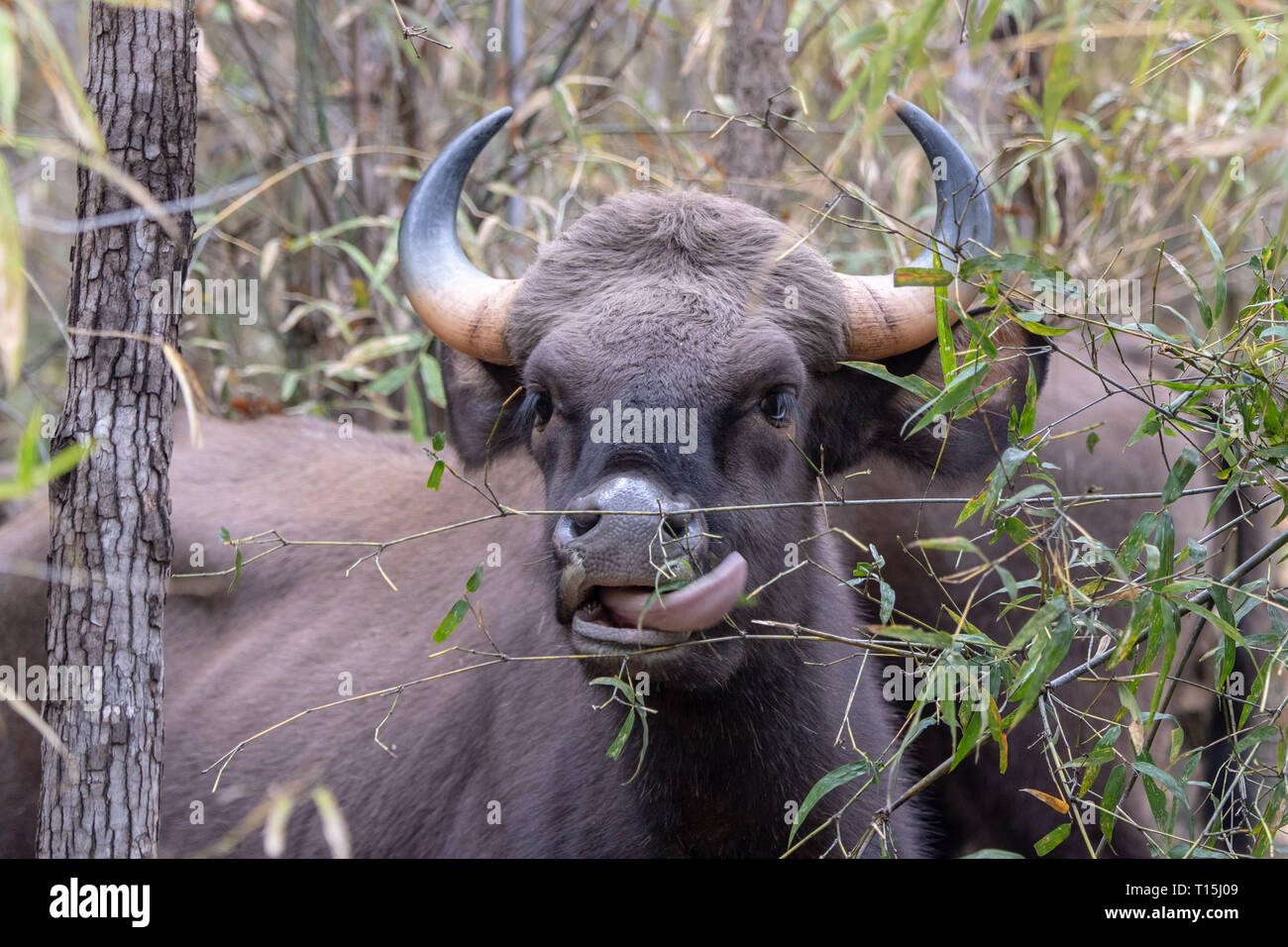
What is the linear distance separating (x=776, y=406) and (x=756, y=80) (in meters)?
3.36

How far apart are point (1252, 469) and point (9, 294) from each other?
110 inches

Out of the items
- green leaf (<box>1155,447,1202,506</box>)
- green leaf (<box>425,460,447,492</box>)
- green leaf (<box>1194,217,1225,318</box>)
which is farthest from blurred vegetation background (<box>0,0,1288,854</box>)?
green leaf (<box>425,460,447,492</box>)

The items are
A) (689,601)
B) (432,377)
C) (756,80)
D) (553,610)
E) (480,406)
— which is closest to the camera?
(689,601)

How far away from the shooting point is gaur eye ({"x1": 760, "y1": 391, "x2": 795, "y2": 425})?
3473mm

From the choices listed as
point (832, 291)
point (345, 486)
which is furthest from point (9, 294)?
point (345, 486)

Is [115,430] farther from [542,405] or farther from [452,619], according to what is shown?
[542,405]

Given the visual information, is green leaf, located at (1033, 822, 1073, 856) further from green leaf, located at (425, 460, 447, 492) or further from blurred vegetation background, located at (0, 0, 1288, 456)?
blurred vegetation background, located at (0, 0, 1288, 456)

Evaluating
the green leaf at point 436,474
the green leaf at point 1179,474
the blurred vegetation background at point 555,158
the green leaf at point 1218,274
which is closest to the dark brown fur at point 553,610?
the green leaf at point 436,474

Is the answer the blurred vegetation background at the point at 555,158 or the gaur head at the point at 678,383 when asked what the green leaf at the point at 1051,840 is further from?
the blurred vegetation background at the point at 555,158

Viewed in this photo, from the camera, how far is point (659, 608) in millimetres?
2893

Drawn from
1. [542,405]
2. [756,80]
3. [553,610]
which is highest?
[756,80]

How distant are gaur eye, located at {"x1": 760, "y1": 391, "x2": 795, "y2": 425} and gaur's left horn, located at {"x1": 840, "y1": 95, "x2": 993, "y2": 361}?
1.51 feet

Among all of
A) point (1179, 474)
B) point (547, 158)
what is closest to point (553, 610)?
point (1179, 474)
